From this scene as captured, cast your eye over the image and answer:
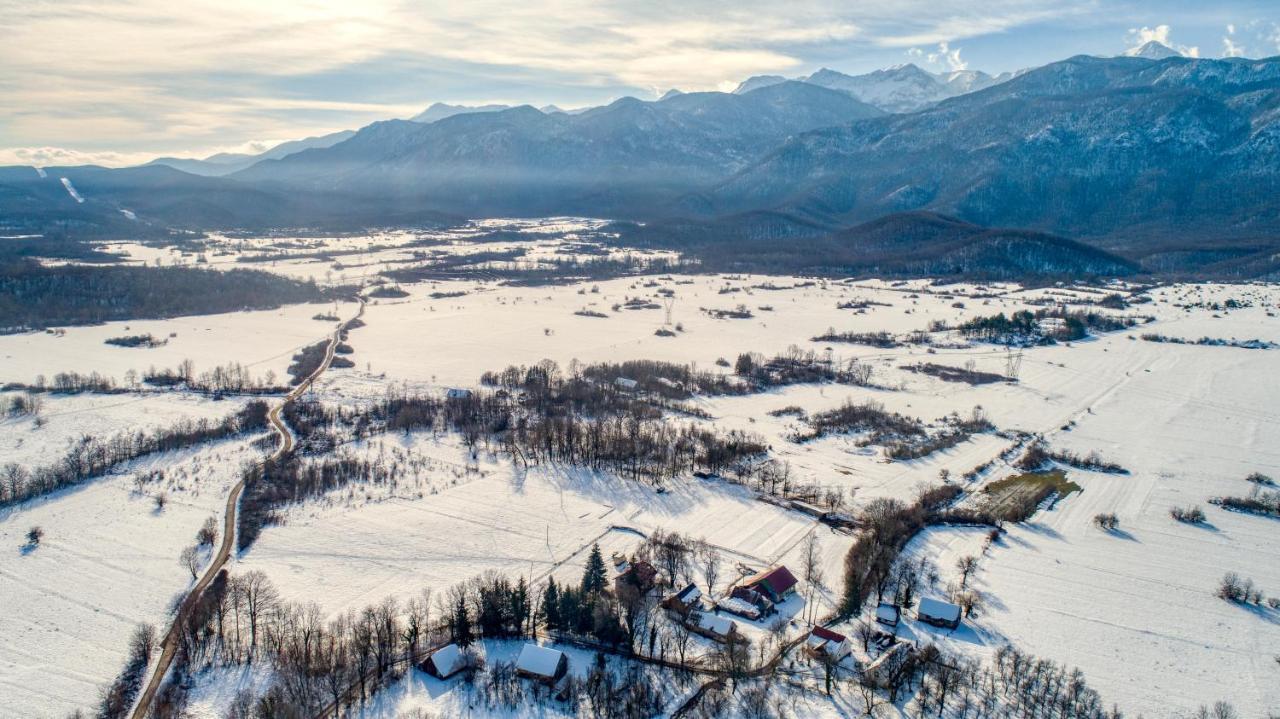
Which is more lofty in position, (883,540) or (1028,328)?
(1028,328)

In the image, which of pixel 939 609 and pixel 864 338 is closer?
pixel 939 609

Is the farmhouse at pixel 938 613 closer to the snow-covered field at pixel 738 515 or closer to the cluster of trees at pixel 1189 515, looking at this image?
the snow-covered field at pixel 738 515

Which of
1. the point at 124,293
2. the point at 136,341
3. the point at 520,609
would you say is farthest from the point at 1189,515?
the point at 124,293

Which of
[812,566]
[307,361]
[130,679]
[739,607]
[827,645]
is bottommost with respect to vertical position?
[130,679]

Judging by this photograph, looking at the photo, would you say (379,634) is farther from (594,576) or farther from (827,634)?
(827,634)

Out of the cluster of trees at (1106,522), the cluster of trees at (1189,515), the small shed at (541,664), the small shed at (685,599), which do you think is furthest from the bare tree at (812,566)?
the cluster of trees at (1189,515)

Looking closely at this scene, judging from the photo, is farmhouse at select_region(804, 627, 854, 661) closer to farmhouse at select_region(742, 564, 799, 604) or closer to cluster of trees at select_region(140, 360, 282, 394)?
farmhouse at select_region(742, 564, 799, 604)

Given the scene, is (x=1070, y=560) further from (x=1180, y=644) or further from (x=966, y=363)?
(x=966, y=363)
